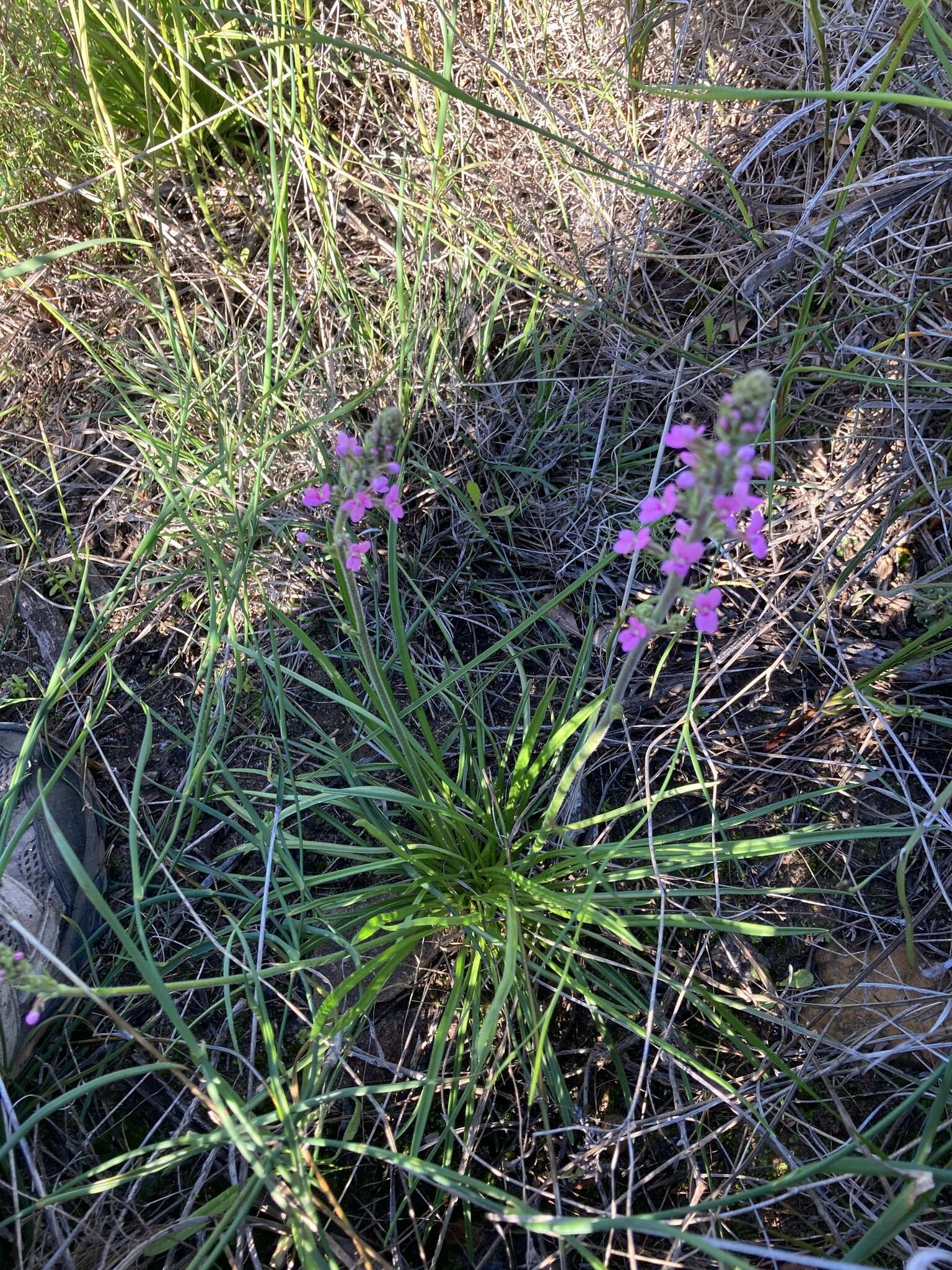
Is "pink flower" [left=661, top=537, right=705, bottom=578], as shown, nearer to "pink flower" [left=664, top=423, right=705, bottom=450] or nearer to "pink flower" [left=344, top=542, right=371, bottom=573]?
"pink flower" [left=664, top=423, right=705, bottom=450]

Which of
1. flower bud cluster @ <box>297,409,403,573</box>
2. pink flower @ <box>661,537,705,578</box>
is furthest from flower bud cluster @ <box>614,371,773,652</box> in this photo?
flower bud cluster @ <box>297,409,403,573</box>

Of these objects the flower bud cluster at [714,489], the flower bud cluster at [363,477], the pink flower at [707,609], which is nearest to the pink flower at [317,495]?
the flower bud cluster at [363,477]

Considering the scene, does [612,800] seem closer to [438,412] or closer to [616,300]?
[438,412]

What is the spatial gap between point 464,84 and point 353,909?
2.56 meters

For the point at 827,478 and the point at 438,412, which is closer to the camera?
the point at 827,478

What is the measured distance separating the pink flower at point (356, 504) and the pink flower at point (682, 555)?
16.8 inches

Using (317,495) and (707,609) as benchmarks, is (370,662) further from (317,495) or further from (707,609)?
(707,609)

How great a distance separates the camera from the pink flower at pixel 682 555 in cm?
105

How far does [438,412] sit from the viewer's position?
94.3 inches

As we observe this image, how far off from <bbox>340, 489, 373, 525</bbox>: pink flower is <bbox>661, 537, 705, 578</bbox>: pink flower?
1.40 ft

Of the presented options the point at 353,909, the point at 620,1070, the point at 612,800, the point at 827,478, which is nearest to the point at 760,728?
the point at 612,800

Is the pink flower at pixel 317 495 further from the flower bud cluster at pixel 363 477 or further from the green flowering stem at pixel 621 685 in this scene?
the green flowering stem at pixel 621 685

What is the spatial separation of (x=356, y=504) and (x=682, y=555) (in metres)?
0.46

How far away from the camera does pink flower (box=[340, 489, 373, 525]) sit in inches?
45.1
